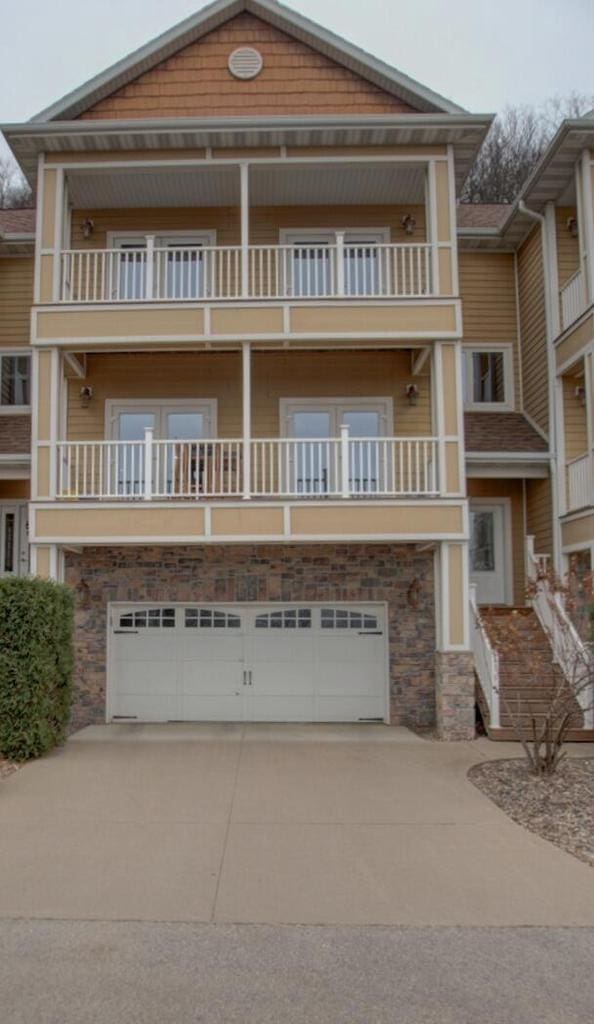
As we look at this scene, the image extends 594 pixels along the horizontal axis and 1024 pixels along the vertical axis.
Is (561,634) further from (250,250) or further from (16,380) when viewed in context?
(16,380)

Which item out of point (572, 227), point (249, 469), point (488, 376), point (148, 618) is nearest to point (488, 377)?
point (488, 376)

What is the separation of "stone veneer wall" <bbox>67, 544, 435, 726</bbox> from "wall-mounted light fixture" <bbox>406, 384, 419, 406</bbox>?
2543 mm

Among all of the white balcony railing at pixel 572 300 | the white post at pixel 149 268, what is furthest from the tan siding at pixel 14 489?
the white balcony railing at pixel 572 300

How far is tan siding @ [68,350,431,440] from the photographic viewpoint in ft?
41.9

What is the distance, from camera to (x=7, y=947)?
419 centimetres

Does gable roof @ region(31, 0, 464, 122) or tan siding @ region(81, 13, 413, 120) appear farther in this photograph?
tan siding @ region(81, 13, 413, 120)

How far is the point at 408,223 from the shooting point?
42.4ft

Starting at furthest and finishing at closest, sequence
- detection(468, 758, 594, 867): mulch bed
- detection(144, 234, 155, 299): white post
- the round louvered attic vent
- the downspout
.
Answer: the downspout
the round louvered attic vent
detection(144, 234, 155, 299): white post
detection(468, 758, 594, 867): mulch bed

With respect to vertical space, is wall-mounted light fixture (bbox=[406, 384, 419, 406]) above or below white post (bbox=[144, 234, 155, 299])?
below

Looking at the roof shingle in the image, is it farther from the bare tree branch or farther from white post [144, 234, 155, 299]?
the bare tree branch

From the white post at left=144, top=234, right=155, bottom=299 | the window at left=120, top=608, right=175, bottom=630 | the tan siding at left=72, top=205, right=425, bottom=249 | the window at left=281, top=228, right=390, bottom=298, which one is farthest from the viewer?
the tan siding at left=72, top=205, right=425, bottom=249

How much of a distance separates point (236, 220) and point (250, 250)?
3.96 ft

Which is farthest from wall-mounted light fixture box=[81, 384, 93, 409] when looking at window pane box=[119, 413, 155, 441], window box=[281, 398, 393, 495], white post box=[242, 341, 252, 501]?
window box=[281, 398, 393, 495]

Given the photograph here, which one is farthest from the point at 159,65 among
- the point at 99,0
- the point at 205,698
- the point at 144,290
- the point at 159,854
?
the point at 159,854
